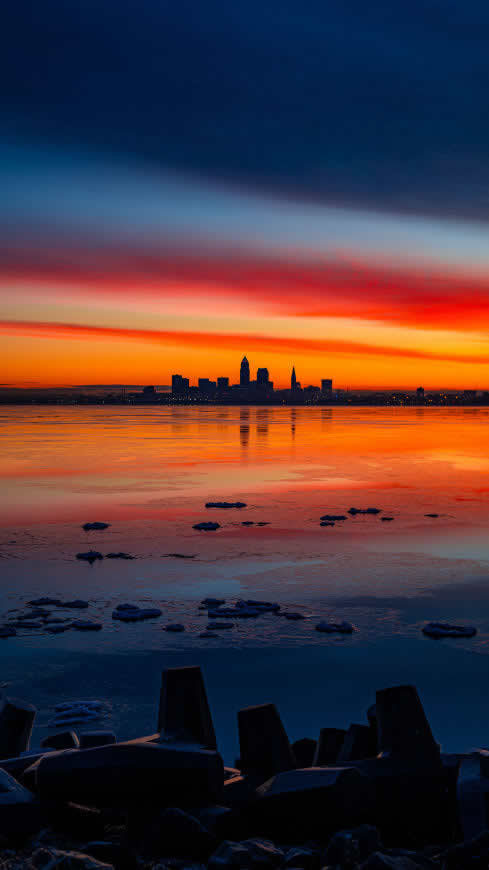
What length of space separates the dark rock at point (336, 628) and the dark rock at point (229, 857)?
479cm

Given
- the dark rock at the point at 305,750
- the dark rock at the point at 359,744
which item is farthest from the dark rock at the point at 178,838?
the dark rock at the point at 305,750

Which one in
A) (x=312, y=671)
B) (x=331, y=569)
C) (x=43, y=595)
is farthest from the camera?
(x=331, y=569)

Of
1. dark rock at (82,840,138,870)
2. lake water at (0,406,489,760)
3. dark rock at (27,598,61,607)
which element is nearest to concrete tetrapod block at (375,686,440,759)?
lake water at (0,406,489,760)

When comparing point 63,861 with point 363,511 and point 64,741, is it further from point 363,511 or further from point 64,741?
point 363,511

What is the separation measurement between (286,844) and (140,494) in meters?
17.0

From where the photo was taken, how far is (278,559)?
40.7 feet

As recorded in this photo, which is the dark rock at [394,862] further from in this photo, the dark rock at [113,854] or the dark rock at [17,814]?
the dark rock at [17,814]

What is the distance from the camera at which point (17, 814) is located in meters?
4.10

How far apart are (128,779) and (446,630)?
5.14 meters

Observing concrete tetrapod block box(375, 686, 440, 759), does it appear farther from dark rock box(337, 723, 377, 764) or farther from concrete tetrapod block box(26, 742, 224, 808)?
concrete tetrapod block box(26, 742, 224, 808)

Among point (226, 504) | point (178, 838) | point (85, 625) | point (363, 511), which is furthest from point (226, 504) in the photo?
point (178, 838)

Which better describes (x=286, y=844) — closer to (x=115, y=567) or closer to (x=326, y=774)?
(x=326, y=774)

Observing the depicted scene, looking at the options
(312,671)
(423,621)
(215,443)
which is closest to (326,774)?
(312,671)

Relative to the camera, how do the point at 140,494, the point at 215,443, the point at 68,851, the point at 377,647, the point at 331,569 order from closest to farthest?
the point at 68,851 < the point at 377,647 < the point at 331,569 < the point at 140,494 < the point at 215,443
